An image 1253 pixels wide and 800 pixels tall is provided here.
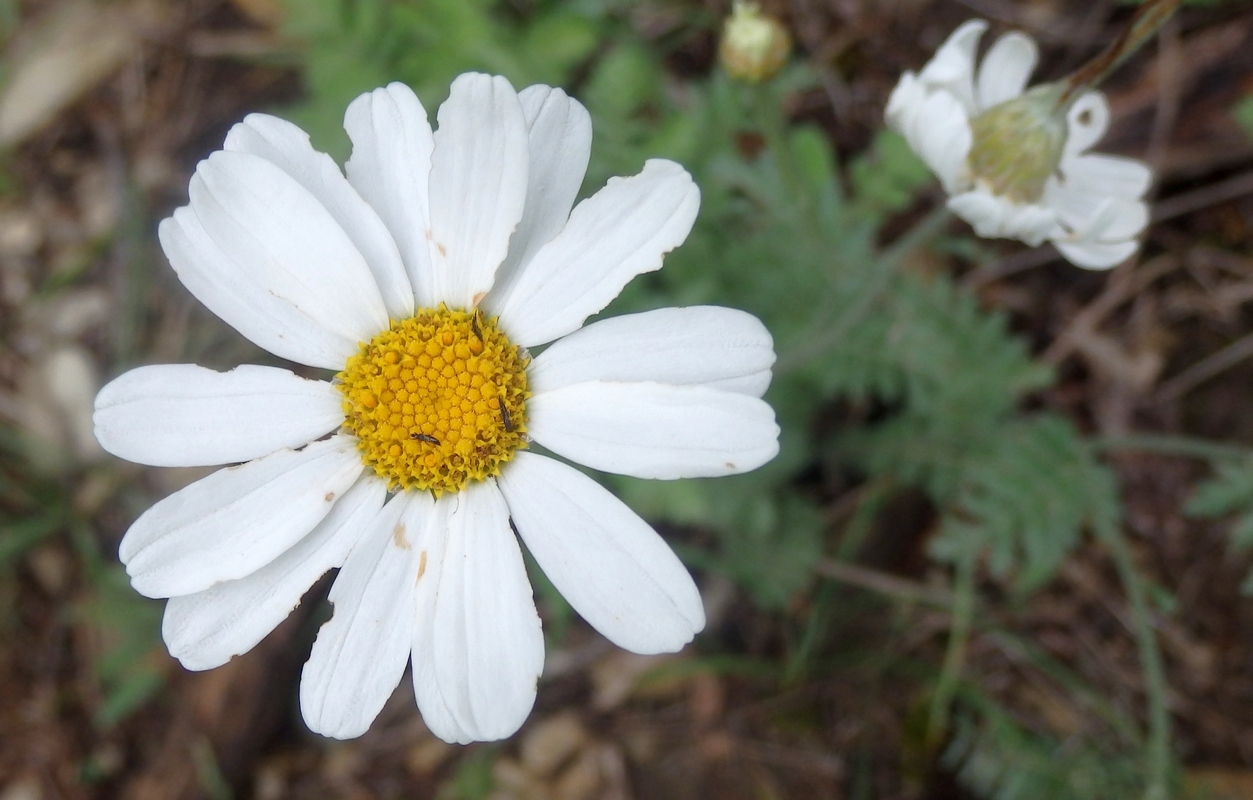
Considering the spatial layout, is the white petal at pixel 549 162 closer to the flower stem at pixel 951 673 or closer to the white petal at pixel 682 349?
the white petal at pixel 682 349

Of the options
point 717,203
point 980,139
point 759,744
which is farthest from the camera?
point 759,744

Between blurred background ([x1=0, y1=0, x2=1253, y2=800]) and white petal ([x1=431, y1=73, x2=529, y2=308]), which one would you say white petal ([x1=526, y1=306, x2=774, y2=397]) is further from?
blurred background ([x1=0, y1=0, x2=1253, y2=800])

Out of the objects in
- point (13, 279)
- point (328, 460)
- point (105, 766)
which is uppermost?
point (328, 460)

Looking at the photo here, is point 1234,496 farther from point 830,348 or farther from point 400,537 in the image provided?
point 400,537

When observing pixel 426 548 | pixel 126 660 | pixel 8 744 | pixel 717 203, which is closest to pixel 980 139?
pixel 717 203

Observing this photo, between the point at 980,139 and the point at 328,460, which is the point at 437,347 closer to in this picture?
the point at 328,460

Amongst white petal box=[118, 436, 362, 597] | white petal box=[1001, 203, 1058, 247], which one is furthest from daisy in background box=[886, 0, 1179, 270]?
white petal box=[118, 436, 362, 597]
